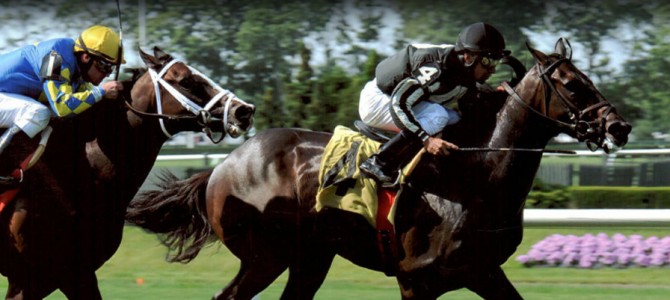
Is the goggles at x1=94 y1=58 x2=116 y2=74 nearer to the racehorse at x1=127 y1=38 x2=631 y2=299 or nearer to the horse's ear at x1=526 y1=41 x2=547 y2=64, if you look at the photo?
the racehorse at x1=127 y1=38 x2=631 y2=299

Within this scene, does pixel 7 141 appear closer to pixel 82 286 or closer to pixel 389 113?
pixel 82 286

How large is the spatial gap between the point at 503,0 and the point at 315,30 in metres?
3.05

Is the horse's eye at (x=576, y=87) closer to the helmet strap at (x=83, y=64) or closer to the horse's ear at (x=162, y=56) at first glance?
the horse's ear at (x=162, y=56)

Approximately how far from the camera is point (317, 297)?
29.3 ft

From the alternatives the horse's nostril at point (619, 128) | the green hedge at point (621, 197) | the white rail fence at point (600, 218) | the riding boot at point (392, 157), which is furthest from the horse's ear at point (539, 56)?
the green hedge at point (621, 197)

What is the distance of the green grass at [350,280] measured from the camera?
9.05 m

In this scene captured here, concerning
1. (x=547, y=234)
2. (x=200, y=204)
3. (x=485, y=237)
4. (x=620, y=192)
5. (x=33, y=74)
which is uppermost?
(x=33, y=74)

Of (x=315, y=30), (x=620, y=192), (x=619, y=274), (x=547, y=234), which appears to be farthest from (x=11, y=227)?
(x=315, y=30)

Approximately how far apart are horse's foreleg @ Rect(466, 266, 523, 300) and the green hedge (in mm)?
9475

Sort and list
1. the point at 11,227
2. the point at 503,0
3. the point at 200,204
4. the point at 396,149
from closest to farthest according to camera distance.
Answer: the point at 11,227, the point at 396,149, the point at 200,204, the point at 503,0

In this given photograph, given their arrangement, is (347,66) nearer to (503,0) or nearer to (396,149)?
(503,0)

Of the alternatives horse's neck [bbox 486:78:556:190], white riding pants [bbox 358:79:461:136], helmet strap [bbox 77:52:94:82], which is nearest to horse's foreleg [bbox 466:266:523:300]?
horse's neck [bbox 486:78:556:190]

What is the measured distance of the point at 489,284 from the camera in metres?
6.08

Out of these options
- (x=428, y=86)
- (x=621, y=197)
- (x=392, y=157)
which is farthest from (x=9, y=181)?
(x=621, y=197)
